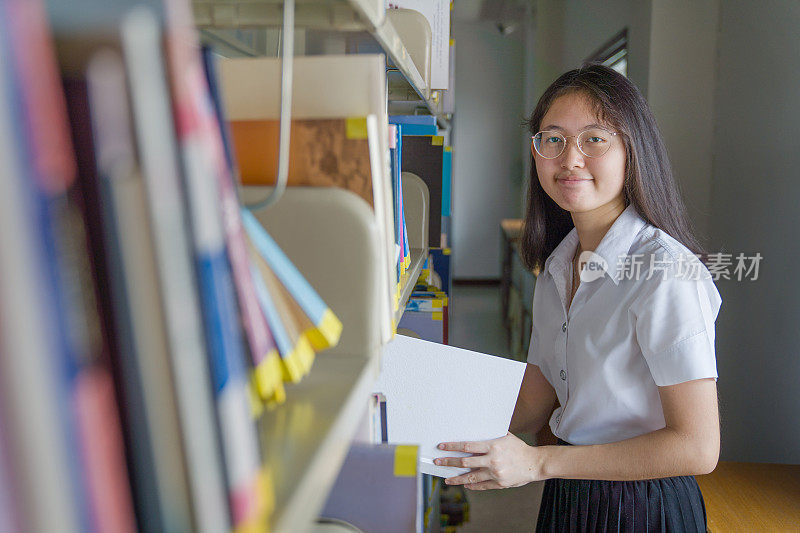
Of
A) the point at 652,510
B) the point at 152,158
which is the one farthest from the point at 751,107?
the point at 152,158

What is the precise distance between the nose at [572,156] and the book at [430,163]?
1.94 feet

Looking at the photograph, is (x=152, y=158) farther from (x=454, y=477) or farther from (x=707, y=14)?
(x=707, y=14)

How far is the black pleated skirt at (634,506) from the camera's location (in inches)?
56.1

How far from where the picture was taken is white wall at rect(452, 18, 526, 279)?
878cm

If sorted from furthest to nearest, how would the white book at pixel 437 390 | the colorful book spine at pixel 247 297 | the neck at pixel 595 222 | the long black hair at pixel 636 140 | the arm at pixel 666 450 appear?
the neck at pixel 595 222 → the long black hair at pixel 636 140 → the arm at pixel 666 450 → the white book at pixel 437 390 → the colorful book spine at pixel 247 297

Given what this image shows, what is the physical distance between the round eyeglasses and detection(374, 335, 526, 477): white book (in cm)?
55

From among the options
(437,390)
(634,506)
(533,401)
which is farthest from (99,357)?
(533,401)

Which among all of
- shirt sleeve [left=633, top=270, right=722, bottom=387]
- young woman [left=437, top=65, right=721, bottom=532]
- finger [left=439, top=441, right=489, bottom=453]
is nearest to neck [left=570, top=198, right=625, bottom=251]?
young woman [left=437, top=65, right=721, bottom=532]

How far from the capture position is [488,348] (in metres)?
6.00

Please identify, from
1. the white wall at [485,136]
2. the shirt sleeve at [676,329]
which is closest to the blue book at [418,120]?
the shirt sleeve at [676,329]

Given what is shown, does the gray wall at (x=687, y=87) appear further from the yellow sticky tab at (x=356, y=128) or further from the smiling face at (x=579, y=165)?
the yellow sticky tab at (x=356, y=128)

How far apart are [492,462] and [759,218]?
253 centimetres

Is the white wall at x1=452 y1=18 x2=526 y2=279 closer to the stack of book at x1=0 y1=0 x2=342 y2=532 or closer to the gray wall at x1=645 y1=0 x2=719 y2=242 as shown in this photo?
the gray wall at x1=645 y1=0 x2=719 y2=242

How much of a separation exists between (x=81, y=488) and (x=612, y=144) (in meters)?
1.33
